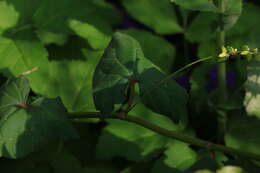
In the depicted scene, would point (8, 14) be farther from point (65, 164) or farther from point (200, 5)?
point (200, 5)

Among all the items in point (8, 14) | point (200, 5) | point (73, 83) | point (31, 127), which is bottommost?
point (73, 83)

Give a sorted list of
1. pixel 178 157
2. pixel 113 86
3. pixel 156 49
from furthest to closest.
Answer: pixel 156 49
pixel 178 157
pixel 113 86

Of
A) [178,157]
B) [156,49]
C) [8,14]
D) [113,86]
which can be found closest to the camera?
[113,86]

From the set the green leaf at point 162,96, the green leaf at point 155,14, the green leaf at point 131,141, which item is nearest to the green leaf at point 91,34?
the green leaf at point 155,14

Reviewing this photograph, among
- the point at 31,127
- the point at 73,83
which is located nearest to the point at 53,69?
the point at 73,83

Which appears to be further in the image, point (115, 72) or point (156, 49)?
point (156, 49)

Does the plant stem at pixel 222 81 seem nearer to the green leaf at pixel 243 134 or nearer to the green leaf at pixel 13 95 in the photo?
the green leaf at pixel 243 134

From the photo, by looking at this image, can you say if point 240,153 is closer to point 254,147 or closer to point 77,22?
point 254,147
